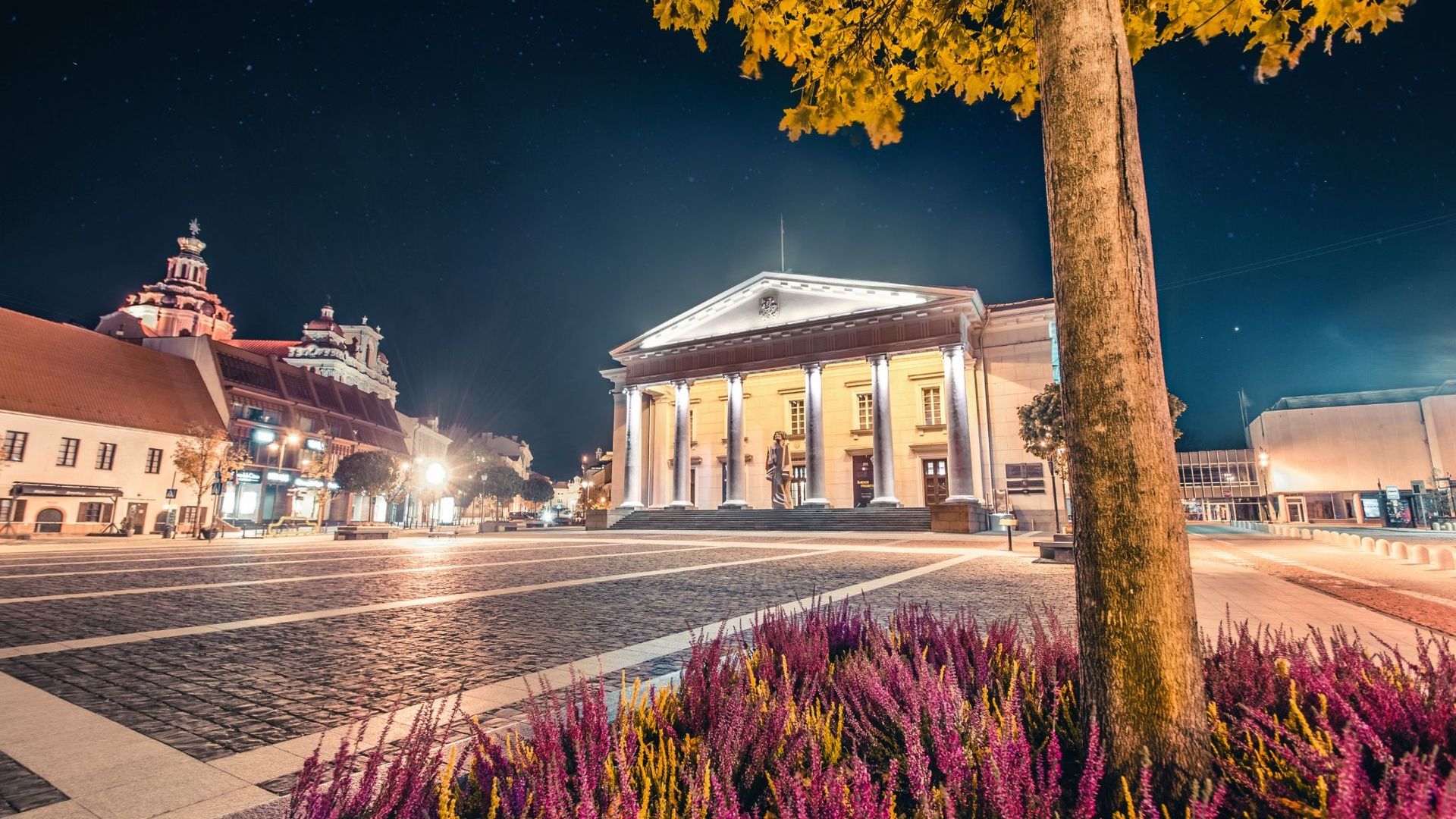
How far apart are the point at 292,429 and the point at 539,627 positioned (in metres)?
52.4

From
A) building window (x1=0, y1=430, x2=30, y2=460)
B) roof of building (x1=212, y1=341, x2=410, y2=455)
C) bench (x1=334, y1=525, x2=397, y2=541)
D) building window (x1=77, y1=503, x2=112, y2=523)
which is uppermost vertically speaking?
roof of building (x1=212, y1=341, x2=410, y2=455)

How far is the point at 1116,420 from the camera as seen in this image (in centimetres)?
228

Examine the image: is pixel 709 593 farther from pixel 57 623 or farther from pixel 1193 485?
pixel 1193 485

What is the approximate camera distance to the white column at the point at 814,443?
32.4 meters

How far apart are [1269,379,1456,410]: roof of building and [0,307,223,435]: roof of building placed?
93.3 metres

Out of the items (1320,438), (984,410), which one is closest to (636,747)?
(984,410)

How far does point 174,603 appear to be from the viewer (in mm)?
7539

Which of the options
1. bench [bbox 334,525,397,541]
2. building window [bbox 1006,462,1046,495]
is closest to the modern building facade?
bench [bbox 334,525,397,541]

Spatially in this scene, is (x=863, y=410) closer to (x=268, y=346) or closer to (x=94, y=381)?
(x=94, y=381)

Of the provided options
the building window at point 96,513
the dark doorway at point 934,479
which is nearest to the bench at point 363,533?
the building window at point 96,513

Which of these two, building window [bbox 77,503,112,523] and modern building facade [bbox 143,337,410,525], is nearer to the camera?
building window [bbox 77,503,112,523]

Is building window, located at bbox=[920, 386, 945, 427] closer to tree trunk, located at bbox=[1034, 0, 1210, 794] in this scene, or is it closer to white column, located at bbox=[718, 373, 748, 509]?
white column, located at bbox=[718, 373, 748, 509]

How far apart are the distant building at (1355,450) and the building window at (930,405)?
3726 cm

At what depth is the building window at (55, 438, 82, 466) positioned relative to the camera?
33.3 metres
